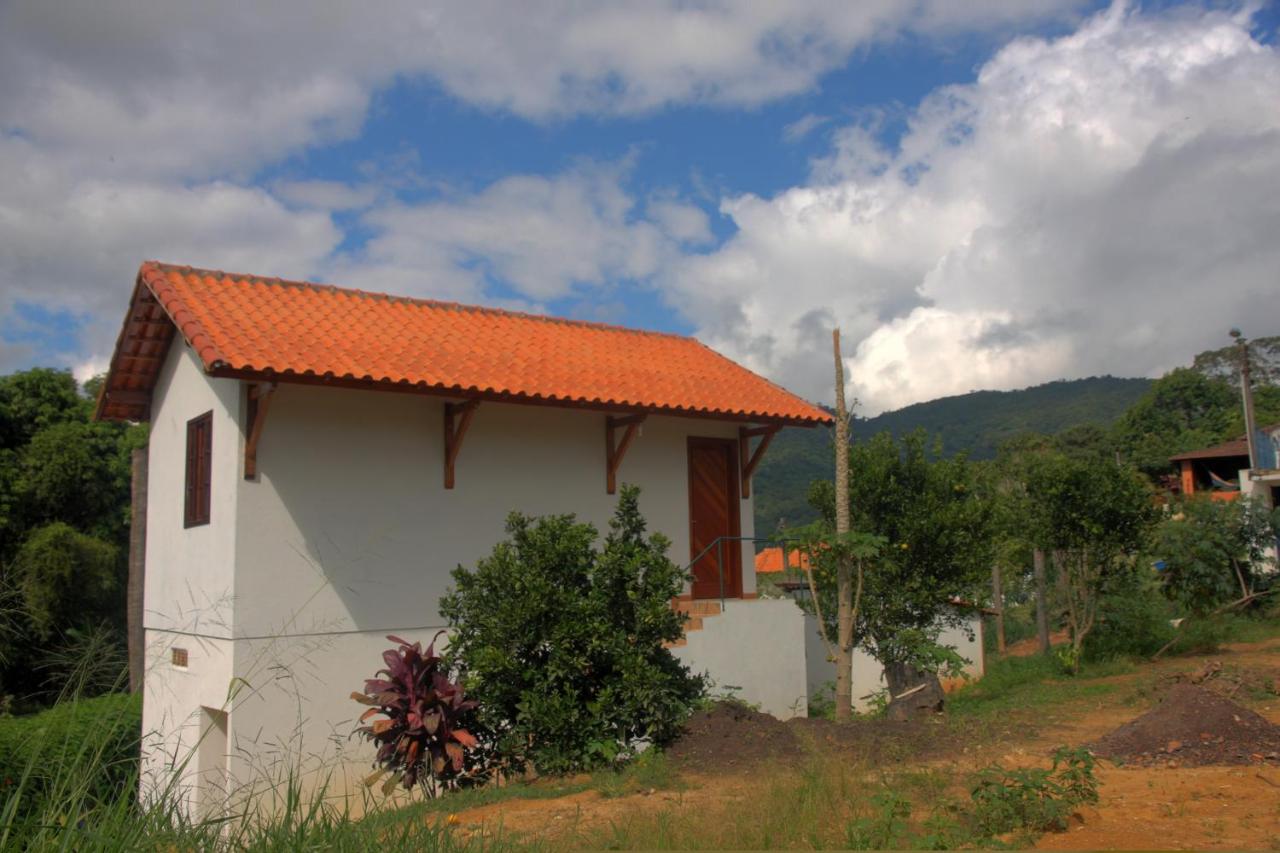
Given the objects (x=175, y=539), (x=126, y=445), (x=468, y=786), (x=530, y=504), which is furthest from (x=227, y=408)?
(x=126, y=445)

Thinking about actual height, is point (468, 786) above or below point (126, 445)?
below

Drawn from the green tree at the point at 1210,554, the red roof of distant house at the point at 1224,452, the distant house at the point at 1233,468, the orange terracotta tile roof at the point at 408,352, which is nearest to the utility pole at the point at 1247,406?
the distant house at the point at 1233,468

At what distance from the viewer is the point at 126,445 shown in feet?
83.5

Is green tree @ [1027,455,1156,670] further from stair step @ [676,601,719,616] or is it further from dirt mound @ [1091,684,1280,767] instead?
dirt mound @ [1091,684,1280,767]

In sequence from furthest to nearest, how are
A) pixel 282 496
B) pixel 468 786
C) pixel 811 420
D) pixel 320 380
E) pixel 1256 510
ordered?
pixel 1256 510 < pixel 811 420 < pixel 282 496 < pixel 320 380 < pixel 468 786

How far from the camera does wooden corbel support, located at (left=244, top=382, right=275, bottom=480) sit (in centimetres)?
1064

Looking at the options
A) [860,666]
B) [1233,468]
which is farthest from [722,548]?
[1233,468]

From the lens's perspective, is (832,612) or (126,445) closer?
(832,612)

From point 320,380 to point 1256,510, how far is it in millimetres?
17563

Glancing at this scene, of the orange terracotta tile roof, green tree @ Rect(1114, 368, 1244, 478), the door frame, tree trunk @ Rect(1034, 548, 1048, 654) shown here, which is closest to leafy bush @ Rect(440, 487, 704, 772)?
the orange terracotta tile roof

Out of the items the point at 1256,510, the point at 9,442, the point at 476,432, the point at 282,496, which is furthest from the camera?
the point at 9,442

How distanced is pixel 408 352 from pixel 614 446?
3.17 meters

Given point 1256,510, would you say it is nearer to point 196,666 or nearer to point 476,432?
point 476,432

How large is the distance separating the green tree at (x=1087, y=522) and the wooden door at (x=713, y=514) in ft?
15.0
